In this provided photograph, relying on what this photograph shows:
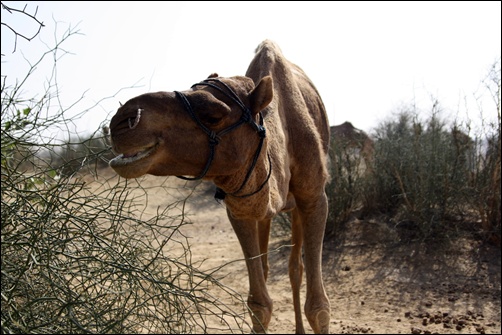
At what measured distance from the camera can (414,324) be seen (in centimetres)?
682

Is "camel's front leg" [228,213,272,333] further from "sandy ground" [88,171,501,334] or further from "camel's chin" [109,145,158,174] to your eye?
"camel's chin" [109,145,158,174]

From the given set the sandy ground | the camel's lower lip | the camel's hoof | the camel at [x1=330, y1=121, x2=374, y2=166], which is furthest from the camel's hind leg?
the camel at [x1=330, y1=121, x2=374, y2=166]

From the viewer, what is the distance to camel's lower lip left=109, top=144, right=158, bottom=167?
2.95 meters

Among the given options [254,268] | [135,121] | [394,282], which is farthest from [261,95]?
[394,282]

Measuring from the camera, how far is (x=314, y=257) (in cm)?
527

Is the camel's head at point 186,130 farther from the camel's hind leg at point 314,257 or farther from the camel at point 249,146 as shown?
the camel's hind leg at point 314,257

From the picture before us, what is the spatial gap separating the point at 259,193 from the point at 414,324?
12.6 ft

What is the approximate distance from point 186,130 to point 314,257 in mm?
2402

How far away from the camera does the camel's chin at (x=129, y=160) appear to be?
2.95 m

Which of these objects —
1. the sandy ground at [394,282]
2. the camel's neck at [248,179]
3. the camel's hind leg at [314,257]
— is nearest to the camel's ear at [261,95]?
the camel's neck at [248,179]

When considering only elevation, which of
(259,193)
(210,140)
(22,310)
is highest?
(210,140)

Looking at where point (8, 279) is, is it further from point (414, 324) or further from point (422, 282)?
point (422, 282)

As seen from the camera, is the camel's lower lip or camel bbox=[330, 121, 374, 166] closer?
the camel's lower lip

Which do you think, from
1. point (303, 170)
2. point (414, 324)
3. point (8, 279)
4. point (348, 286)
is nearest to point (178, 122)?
point (8, 279)
